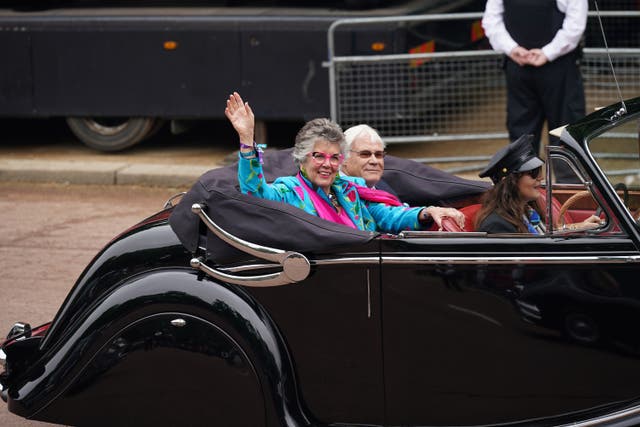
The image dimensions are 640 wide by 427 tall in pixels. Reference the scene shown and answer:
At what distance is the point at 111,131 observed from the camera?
421 inches

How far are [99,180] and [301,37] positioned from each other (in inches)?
87.9

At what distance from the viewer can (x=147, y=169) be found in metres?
10.0

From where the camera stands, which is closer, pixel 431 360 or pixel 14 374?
pixel 431 360

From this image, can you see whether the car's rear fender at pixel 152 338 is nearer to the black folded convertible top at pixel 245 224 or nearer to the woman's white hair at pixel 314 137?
the black folded convertible top at pixel 245 224

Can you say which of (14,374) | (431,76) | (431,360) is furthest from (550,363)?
(431,76)

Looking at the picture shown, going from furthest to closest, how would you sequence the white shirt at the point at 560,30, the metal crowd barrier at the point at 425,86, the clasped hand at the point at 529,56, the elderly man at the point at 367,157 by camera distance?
the metal crowd barrier at the point at 425,86 → the clasped hand at the point at 529,56 → the white shirt at the point at 560,30 → the elderly man at the point at 367,157

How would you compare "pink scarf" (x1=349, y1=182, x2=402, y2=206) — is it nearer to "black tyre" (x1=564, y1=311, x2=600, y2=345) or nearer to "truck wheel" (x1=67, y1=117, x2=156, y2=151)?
"black tyre" (x1=564, y1=311, x2=600, y2=345)

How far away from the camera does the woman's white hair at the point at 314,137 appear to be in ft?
15.5

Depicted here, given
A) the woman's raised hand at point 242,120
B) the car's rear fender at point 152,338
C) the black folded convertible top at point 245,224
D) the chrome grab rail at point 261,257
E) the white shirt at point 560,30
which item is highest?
the white shirt at point 560,30

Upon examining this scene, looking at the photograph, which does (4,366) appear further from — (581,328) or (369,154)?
(581,328)

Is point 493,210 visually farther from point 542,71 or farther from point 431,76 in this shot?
point 431,76

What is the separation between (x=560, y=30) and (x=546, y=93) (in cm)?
46

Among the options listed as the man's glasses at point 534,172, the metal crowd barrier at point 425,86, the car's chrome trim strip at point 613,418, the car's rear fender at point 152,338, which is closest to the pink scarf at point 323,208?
the car's rear fender at point 152,338

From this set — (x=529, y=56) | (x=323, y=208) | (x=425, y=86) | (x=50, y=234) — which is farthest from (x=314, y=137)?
(x=425, y=86)
